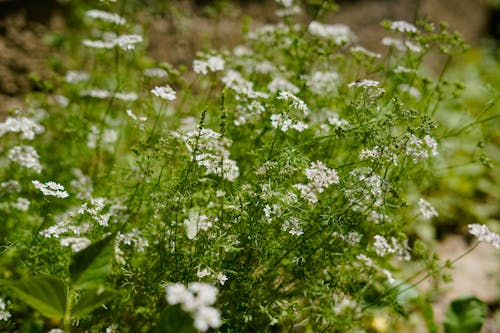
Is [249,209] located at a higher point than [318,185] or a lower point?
lower

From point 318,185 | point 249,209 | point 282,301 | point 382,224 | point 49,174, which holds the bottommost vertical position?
point 49,174

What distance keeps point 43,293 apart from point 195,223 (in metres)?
0.65

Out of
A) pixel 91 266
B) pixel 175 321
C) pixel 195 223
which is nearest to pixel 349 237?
pixel 195 223

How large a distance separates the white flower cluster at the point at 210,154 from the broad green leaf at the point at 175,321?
639 mm

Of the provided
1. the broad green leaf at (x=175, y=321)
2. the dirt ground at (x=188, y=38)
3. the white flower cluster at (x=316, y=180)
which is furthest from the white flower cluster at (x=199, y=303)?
the dirt ground at (x=188, y=38)

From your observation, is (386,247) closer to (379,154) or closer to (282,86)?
(379,154)

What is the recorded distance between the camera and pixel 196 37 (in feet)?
17.4

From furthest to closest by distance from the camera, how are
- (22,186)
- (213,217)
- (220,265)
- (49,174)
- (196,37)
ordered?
(196,37), (49,174), (22,186), (213,217), (220,265)

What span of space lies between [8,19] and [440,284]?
4.21 metres

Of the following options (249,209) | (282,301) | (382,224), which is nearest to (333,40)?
(382,224)

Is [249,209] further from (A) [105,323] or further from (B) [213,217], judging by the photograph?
(A) [105,323]

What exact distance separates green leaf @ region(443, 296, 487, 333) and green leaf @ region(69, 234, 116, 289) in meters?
2.19

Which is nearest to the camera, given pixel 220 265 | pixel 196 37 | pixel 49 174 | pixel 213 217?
pixel 220 265

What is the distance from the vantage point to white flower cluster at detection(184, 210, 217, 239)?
207 cm
